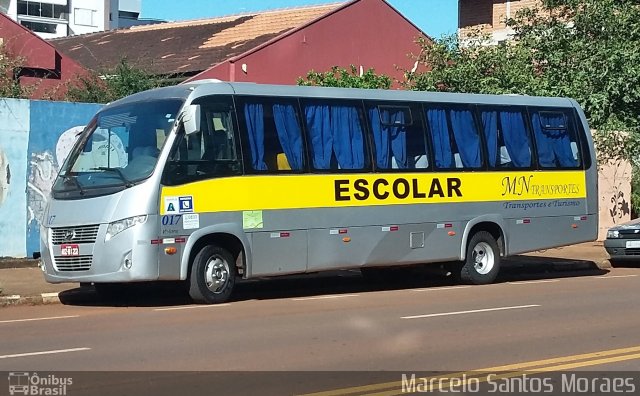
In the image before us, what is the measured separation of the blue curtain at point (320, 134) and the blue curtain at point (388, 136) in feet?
2.99

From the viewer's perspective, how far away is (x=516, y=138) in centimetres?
1842

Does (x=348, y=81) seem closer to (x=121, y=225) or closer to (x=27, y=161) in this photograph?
(x=27, y=161)

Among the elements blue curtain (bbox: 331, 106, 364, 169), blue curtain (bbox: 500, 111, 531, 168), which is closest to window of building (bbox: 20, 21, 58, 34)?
blue curtain (bbox: 500, 111, 531, 168)

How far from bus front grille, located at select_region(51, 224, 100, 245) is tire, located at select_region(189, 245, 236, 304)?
4.81ft

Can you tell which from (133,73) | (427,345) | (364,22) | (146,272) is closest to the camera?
(427,345)

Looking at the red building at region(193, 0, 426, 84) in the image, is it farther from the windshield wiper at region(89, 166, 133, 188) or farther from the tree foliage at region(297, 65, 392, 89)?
the windshield wiper at region(89, 166, 133, 188)

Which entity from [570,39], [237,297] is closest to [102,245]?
[237,297]

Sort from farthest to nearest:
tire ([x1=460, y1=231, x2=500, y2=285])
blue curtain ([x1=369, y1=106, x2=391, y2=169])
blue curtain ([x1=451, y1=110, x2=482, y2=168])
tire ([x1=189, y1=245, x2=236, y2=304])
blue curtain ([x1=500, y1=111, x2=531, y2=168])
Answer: blue curtain ([x1=500, y1=111, x2=531, y2=168])
tire ([x1=460, y1=231, x2=500, y2=285])
blue curtain ([x1=451, y1=110, x2=482, y2=168])
blue curtain ([x1=369, y1=106, x2=391, y2=169])
tire ([x1=189, y1=245, x2=236, y2=304])

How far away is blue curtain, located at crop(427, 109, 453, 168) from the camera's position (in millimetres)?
17234

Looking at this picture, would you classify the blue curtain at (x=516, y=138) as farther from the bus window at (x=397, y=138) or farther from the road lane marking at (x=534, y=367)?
the road lane marking at (x=534, y=367)

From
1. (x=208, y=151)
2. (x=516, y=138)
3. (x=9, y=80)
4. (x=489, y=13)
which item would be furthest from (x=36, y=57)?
(x=489, y=13)

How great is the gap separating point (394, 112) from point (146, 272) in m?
5.29

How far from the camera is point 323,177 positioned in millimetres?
15758

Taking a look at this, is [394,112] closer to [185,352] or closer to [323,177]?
[323,177]
